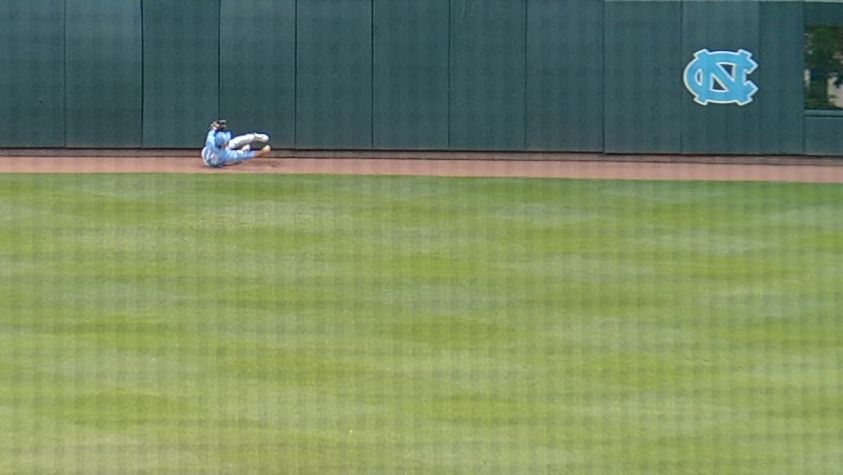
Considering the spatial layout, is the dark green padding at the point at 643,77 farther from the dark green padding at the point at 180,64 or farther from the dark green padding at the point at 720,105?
the dark green padding at the point at 180,64

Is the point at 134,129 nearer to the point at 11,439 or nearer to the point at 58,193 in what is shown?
the point at 58,193

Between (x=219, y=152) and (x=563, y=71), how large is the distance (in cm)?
415

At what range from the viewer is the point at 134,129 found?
59.2ft

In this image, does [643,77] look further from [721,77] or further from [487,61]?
[487,61]

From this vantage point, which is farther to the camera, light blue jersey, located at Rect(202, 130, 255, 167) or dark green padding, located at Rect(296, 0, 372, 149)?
dark green padding, located at Rect(296, 0, 372, 149)

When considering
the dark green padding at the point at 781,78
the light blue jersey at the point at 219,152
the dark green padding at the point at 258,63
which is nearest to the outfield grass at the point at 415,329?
the light blue jersey at the point at 219,152

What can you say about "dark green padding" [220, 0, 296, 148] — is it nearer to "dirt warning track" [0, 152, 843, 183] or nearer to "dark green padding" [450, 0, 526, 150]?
"dirt warning track" [0, 152, 843, 183]

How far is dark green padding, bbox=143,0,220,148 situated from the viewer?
58.1 feet

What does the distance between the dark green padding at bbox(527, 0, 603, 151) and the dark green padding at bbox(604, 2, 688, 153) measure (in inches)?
6.0

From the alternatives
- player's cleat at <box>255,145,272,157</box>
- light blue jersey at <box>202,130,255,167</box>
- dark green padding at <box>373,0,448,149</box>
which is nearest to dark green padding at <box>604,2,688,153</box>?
dark green padding at <box>373,0,448,149</box>

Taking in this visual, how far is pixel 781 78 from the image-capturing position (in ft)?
60.0

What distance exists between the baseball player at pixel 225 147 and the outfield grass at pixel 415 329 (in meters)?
1.19

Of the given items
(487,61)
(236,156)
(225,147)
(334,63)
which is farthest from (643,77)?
(225,147)

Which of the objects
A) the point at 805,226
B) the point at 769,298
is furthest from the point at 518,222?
the point at 769,298
